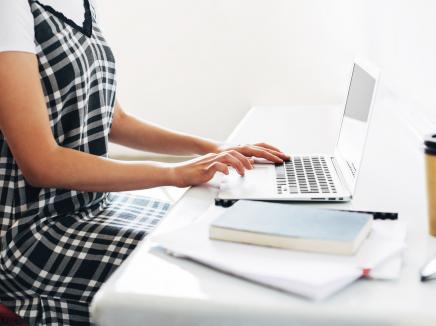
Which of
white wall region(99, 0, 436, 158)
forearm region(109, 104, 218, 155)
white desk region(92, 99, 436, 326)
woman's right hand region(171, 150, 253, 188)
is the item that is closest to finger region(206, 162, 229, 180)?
woman's right hand region(171, 150, 253, 188)

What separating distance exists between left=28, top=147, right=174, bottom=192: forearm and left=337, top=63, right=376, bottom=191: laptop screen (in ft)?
1.05

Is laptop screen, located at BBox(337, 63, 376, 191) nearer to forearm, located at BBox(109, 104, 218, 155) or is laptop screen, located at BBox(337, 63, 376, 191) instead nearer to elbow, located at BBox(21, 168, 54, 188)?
forearm, located at BBox(109, 104, 218, 155)

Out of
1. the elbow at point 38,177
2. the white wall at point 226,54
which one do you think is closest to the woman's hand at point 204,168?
the elbow at point 38,177

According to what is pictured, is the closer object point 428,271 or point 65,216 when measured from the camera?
point 428,271

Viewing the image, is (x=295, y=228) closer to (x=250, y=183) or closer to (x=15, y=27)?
(x=250, y=183)

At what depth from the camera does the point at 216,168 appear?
1133mm

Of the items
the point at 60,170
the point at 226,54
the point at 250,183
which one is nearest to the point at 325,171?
the point at 250,183

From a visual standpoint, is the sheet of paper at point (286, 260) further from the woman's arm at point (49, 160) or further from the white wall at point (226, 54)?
the white wall at point (226, 54)

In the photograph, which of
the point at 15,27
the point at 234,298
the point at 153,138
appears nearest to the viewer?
the point at 234,298

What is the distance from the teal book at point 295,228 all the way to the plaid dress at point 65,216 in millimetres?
331

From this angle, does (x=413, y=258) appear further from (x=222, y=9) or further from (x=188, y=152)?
(x=222, y=9)

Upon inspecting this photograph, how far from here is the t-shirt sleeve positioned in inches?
42.3

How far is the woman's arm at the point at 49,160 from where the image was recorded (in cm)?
108

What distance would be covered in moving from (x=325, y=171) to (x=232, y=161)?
0.19m
